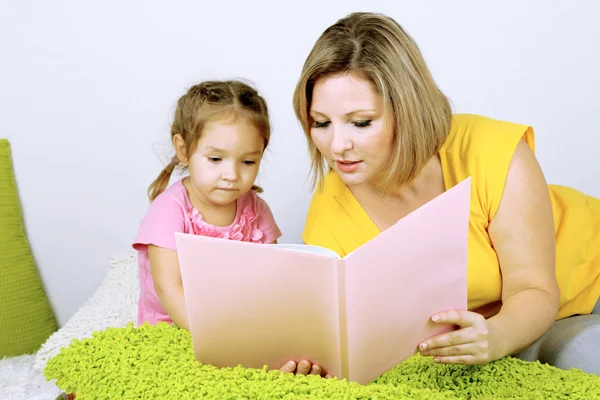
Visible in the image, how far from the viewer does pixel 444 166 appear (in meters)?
1.66

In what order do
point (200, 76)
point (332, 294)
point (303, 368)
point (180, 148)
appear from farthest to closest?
point (200, 76), point (180, 148), point (303, 368), point (332, 294)

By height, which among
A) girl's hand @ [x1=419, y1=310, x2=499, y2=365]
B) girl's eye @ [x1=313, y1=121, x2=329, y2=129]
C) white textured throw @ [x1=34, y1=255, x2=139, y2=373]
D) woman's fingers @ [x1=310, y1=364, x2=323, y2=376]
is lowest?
white textured throw @ [x1=34, y1=255, x2=139, y2=373]

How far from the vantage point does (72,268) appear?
99.6 inches

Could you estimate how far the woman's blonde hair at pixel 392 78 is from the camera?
4.83 feet

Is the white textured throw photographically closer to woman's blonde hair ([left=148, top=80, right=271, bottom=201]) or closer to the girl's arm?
the girl's arm

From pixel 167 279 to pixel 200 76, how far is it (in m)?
0.85

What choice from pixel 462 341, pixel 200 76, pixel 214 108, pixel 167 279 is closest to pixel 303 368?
pixel 462 341

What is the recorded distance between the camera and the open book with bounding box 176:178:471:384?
44.9 inches

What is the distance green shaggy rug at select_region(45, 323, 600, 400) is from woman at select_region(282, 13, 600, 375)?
0.28ft

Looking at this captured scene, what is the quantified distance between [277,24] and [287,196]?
0.55 metres

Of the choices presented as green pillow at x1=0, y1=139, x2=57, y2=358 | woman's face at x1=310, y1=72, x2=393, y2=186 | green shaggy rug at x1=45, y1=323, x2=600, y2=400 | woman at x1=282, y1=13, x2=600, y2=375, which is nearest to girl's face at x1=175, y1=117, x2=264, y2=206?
woman at x1=282, y1=13, x2=600, y2=375

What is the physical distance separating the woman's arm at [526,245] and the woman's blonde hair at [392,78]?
19 centimetres

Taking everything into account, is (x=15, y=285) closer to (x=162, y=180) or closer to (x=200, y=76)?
(x=162, y=180)

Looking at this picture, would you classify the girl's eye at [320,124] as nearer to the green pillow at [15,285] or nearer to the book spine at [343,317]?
the book spine at [343,317]
